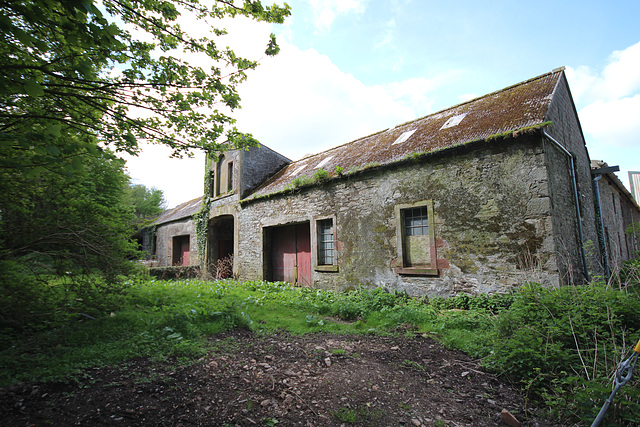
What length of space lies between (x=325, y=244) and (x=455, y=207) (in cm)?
439

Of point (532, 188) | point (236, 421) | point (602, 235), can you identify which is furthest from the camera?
point (602, 235)

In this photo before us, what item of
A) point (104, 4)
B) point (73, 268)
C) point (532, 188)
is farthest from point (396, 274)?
point (104, 4)

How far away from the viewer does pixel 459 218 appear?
22.1 feet

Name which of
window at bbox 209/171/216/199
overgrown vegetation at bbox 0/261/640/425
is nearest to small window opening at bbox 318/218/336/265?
overgrown vegetation at bbox 0/261/640/425

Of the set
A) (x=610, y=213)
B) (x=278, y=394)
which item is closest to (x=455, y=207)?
(x=278, y=394)

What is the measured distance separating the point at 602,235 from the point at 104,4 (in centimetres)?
1300

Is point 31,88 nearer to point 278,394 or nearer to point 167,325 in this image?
point 278,394

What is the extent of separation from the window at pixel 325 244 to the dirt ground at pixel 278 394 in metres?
5.42

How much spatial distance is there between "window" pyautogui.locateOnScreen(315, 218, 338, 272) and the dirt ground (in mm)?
5415

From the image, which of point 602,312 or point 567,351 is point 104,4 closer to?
point 567,351

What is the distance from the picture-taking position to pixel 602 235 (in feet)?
29.5

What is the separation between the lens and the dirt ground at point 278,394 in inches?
101

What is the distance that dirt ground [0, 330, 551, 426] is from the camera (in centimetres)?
255

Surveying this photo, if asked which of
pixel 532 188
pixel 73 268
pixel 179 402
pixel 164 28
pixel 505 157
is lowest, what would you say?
pixel 179 402
